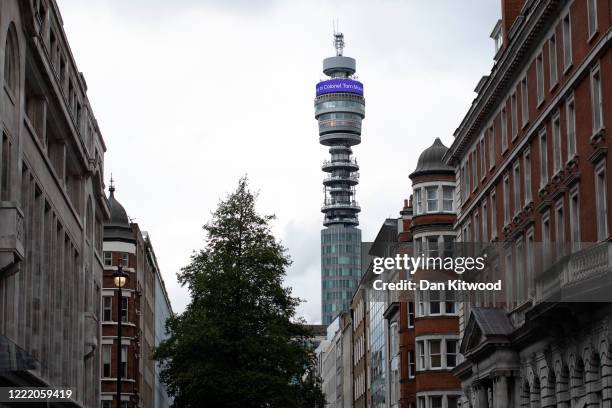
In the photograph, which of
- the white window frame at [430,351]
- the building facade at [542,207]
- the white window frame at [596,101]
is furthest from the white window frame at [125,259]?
the white window frame at [596,101]

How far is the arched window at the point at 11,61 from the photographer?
40219 millimetres

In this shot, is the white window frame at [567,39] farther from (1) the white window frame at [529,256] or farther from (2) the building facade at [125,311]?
(2) the building facade at [125,311]

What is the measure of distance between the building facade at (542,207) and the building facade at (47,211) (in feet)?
55.2

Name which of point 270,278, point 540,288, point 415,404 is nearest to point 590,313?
point 540,288

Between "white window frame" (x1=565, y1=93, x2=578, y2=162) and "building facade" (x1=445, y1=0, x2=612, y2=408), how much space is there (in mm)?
61

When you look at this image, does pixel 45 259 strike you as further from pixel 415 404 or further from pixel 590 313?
pixel 415 404

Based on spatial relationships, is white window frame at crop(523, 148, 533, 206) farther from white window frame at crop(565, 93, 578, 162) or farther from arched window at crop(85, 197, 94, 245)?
arched window at crop(85, 197, 94, 245)

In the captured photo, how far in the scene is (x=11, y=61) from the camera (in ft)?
134

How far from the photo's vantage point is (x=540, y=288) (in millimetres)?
47531

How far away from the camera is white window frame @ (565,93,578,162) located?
46312 millimetres

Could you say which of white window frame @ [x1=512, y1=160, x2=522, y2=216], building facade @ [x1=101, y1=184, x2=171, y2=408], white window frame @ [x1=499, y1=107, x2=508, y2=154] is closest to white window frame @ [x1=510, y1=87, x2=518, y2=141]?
white window frame @ [x1=512, y1=160, x2=522, y2=216]

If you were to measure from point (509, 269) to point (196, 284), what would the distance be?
22.7 meters

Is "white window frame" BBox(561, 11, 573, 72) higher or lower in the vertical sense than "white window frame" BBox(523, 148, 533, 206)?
higher

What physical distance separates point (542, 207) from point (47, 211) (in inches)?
734
